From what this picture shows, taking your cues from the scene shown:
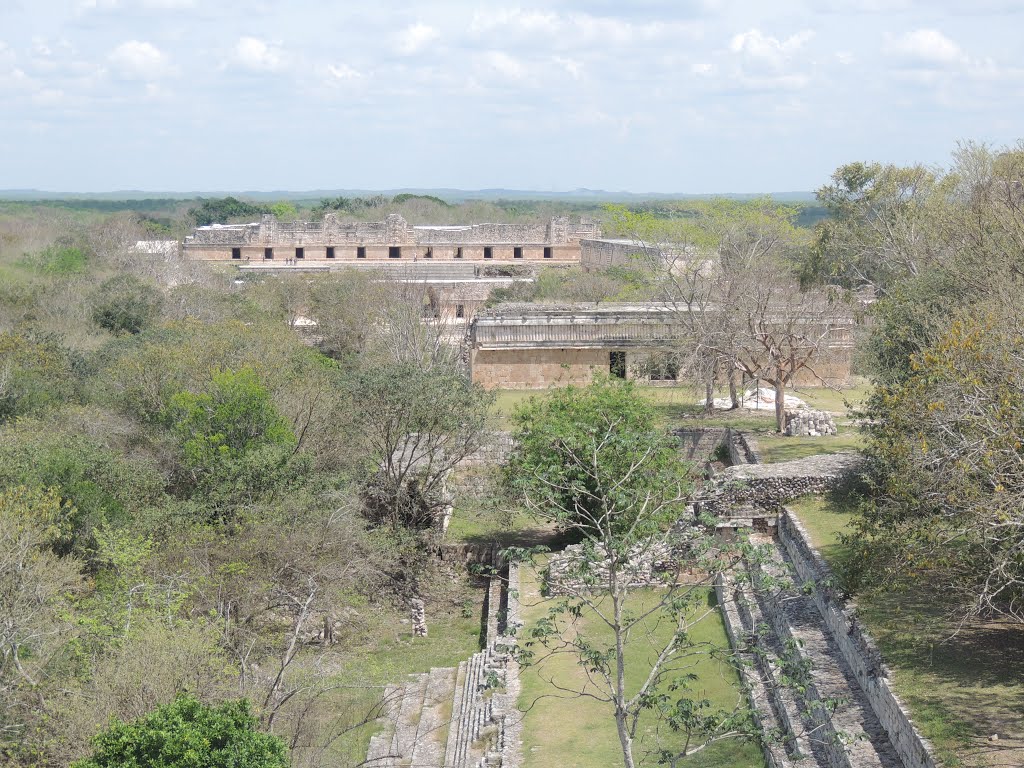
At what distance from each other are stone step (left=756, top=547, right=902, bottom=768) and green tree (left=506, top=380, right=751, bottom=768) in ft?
2.06

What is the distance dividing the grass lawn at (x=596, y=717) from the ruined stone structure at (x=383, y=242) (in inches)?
1284

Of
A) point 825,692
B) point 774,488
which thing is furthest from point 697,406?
point 825,692

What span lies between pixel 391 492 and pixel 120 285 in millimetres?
14366

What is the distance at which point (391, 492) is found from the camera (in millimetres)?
15188

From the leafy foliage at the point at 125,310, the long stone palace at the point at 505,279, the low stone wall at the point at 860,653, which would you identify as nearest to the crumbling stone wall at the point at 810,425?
the long stone palace at the point at 505,279

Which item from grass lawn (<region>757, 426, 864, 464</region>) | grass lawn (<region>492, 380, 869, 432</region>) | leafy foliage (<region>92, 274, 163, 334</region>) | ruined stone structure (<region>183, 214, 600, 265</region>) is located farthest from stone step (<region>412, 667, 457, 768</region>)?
ruined stone structure (<region>183, 214, 600, 265</region>)

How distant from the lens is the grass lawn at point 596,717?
9016 mm

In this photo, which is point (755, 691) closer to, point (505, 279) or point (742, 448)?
point (742, 448)

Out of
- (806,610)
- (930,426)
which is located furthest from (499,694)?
(930,426)

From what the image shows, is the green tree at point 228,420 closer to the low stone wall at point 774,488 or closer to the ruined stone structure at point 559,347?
the low stone wall at point 774,488

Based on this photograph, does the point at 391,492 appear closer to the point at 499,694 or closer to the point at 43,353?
the point at 499,694

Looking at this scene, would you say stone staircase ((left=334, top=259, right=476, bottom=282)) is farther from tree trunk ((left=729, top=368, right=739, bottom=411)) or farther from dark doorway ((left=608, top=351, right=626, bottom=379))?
tree trunk ((left=729, top=368, right=739, bottom=411))

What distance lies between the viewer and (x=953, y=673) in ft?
27.7

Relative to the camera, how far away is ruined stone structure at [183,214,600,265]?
4309 cm
